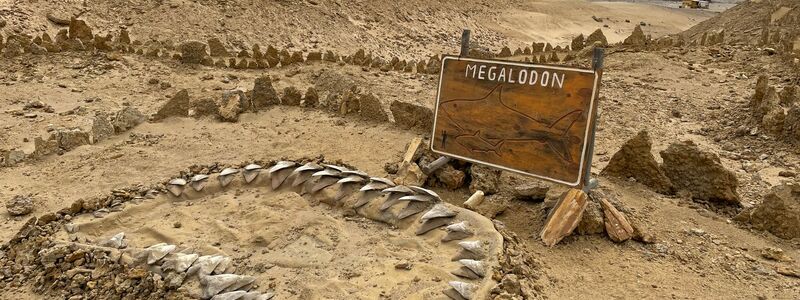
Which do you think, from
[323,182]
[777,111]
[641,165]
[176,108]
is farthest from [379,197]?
[777,111]

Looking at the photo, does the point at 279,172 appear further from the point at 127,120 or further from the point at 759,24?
the point at 759,24

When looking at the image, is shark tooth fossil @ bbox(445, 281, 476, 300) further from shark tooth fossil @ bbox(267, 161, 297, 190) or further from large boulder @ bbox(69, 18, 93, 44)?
large boulder @ bbox(69, 18, 93, 44)

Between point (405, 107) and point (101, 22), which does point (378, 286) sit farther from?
point (101, 22)

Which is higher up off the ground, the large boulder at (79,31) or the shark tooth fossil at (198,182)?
the large boulder at (79,31)

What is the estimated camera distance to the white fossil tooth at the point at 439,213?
13.3ft

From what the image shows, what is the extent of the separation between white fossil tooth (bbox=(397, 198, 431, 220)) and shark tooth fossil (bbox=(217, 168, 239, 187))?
5.19 feet

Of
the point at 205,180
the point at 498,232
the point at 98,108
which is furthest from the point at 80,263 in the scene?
the point at 98,108

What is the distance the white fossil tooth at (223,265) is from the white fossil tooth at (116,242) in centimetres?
78

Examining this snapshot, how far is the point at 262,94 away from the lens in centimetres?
708

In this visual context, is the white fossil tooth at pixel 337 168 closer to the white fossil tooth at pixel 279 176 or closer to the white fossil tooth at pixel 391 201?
the white fossil tooth at pixel 279 176

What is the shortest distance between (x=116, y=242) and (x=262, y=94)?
318 cm

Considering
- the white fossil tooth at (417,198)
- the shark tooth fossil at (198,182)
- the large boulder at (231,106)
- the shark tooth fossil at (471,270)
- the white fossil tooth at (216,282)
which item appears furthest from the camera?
the large boulder at (231,106)

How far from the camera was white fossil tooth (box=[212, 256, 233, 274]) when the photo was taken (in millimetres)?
3781

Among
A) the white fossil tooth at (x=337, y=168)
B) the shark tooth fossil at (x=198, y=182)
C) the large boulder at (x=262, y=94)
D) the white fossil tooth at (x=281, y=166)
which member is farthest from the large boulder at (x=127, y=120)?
the white fossil tooth at (x=337, y=168)
